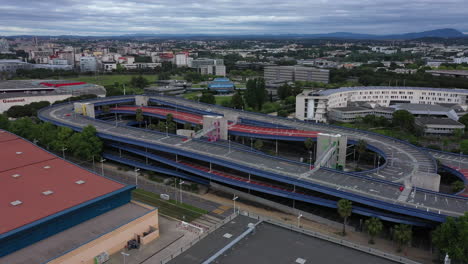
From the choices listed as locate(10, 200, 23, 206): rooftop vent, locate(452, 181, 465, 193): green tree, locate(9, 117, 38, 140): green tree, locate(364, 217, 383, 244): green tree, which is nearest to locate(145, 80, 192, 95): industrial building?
locate(9, 117, 38, 140): green tree

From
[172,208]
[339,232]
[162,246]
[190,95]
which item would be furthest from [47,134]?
[190,95]

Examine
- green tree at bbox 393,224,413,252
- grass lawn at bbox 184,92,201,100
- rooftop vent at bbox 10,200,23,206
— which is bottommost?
green tree at bbox 393,224,413,252

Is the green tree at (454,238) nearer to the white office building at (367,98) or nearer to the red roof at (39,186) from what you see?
the red roof at (39,186)

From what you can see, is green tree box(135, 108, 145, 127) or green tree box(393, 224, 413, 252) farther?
green tree box(135, 108, 145, 127)

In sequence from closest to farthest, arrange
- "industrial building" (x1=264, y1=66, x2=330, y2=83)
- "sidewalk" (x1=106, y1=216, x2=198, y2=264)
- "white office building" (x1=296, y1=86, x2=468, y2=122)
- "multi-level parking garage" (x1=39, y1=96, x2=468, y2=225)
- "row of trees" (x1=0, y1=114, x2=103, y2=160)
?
"sidewalk" (x1=106, y1=216, x2=198, y2=264), "multi-level parking garage" (x1=39, y1=96, x2=468, y2=225), "row of trees" (x1=0, y1=114, x2=103, y2=160), "white office building" (x1=296, y1=86, x2=468, y2=122), "industrial building" (x1=264, y1=66, x2=330, y2=83)

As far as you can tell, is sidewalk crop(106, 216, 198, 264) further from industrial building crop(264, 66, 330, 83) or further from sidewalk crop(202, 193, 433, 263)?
industrial building crop(264, 66, 330, 83)

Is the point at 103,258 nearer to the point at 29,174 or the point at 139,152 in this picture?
the point at 29,174
